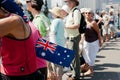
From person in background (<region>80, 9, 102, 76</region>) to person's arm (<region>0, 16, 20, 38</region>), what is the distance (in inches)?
223

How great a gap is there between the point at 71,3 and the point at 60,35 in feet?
3.14

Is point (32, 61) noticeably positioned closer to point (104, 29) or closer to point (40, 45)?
point (40, 45)

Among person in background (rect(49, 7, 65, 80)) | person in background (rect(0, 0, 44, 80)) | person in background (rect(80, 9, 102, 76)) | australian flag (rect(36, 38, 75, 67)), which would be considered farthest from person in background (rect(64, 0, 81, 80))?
person in background (rect(0, 0, 44, 80))

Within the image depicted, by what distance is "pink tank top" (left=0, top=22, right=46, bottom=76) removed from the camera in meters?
2.87

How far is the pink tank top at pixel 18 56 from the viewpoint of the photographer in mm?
2869

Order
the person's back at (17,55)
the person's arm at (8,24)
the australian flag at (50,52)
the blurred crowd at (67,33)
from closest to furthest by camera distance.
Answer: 1. the person's arm at (8,24)
2. the person's back at (17,55)
3. the australian flag at (50,52)
4. the blurred crowd at (67,33)

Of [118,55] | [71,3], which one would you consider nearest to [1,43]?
[71,3]

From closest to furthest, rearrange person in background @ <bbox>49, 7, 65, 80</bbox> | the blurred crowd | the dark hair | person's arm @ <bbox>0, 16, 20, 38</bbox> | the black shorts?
person's arm @ <bbox>0, 16, 20, 38</bbox>
the black shorts
the dark hair
the blurred crowd
person in background @ <bbox>49, 7, 65, 80</bbox>

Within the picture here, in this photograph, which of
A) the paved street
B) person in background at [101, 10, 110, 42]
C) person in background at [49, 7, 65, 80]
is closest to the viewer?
person in background at [49, 7, 65, 80]

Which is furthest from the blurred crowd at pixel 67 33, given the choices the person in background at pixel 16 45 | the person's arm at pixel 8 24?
the person's arm at pixel 8 24

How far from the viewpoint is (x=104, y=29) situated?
18.5m

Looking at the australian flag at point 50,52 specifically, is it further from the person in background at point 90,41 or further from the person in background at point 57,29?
the person in background at point 90,41

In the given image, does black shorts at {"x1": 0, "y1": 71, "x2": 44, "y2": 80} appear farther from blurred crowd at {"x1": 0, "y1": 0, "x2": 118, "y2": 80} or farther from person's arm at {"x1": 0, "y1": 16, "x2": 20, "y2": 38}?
person's arm at {"x1": 0, "y1": 16, "x2": 20, "y2": 38}

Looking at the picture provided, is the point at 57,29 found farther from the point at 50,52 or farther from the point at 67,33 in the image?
the point at 50,52
